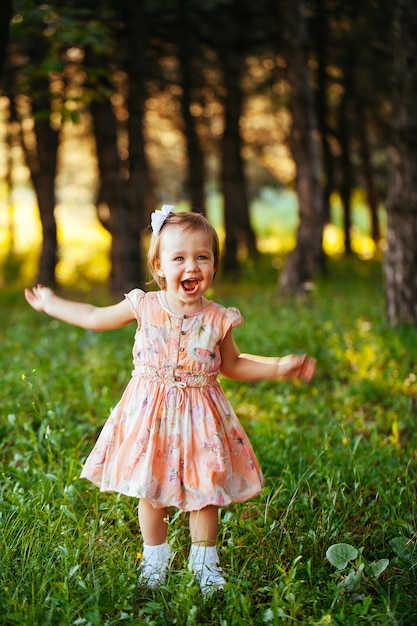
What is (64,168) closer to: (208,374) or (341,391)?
(341,391)

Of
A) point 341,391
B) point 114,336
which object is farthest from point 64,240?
point 341,391

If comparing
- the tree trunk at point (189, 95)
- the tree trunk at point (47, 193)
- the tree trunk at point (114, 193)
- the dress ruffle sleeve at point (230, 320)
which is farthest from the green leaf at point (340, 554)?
the tree trunk at point (47, 193)

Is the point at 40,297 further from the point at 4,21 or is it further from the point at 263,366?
the point at 4,21

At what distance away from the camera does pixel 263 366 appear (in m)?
3.57

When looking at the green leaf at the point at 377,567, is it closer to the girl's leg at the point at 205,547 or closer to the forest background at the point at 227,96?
the girl's leg at the point at 205,547

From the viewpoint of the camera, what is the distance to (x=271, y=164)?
26109 mm

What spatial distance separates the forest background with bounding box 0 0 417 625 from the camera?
324 cm

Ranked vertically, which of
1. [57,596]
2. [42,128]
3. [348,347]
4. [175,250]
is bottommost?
[57,596]

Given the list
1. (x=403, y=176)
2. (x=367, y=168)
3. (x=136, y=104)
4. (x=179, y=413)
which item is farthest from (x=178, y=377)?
(x=367, y=168)

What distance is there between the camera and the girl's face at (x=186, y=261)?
11.0ft

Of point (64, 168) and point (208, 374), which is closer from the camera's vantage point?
point (208, 374)

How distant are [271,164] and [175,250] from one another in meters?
23.4

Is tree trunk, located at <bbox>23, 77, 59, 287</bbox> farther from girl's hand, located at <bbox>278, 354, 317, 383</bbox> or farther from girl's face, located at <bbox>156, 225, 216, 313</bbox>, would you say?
girl's hand, located at <bbox>278, 354, 317, 383</bbox>

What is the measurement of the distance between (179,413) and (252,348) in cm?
425
